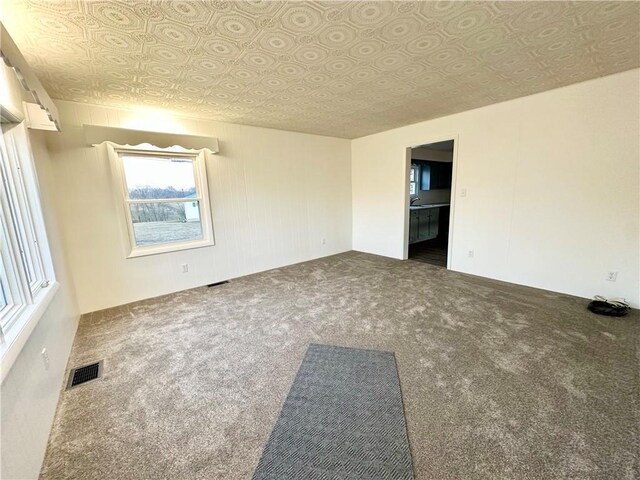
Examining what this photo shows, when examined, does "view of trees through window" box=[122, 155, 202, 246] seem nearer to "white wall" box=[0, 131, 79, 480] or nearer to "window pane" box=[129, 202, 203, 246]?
"window pane" box=[129, 202, 203, 246]

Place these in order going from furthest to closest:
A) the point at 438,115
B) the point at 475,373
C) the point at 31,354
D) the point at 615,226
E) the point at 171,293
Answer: the point at 438,115
the point at 171,293
the point at 615,226
the point at 475,373
the point at 31,354

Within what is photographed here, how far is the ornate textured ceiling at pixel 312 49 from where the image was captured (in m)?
1.52

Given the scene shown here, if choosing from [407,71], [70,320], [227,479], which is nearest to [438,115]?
[407,71]

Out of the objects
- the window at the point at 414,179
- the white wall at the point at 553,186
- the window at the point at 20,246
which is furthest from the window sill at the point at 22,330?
the window at the point at 414,179

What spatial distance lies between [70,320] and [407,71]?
3.92m

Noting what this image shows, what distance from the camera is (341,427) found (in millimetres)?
1451

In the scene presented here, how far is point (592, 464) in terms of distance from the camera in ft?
3.97

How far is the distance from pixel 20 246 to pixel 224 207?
2.26 meters

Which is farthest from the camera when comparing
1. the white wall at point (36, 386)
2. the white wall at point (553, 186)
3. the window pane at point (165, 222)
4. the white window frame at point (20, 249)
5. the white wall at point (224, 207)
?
the window pane at point (165, 222)

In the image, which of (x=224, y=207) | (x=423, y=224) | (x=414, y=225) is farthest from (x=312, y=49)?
Result: (x=423, y=224)

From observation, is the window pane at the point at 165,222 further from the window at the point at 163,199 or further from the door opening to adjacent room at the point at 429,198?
the door opening to adjacent room at the point at 429,198

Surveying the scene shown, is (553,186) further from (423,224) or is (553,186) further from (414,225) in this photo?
(423,224)

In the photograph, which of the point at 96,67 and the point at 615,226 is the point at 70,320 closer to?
the point at 96,67

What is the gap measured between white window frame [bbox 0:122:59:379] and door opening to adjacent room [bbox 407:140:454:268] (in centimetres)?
508
